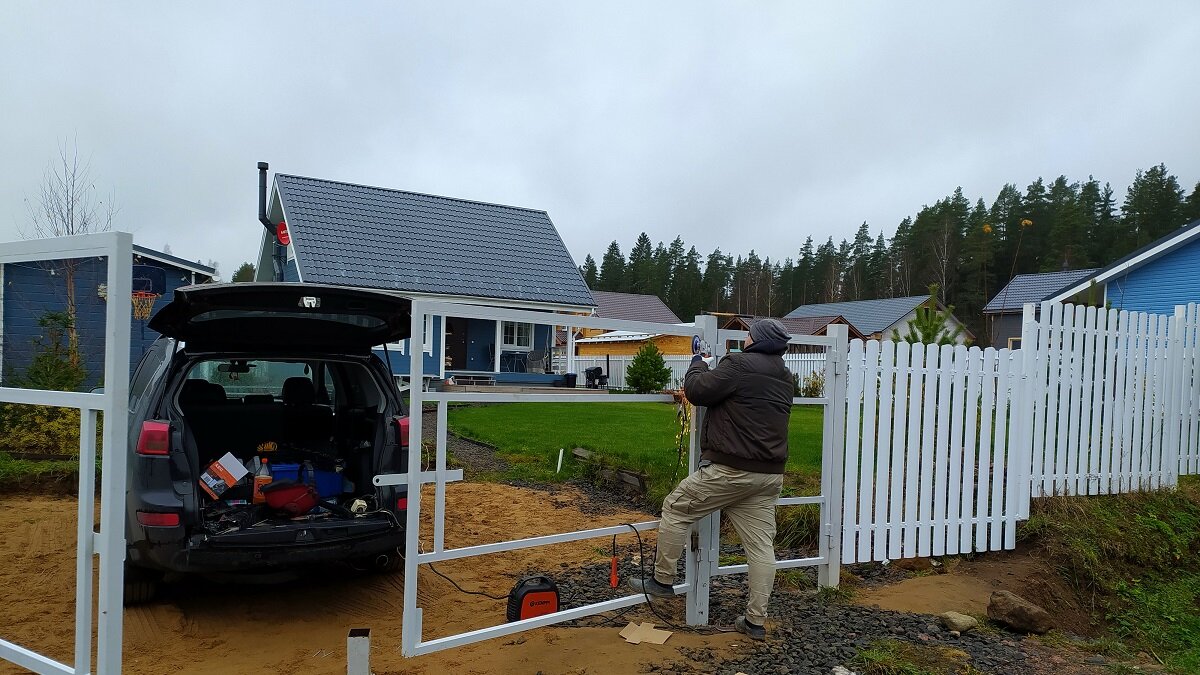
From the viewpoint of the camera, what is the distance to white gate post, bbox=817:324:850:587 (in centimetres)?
483

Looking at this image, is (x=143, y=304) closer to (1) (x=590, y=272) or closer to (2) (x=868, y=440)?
(2) (x=868, y=440)

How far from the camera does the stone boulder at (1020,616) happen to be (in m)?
4.38

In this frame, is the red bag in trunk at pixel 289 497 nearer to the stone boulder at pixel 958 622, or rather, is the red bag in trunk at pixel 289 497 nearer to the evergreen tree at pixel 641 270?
the stone boulder at pixel 958 622

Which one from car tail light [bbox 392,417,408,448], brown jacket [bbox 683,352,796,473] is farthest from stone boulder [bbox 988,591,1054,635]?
car tail light [bbox 392,417,408,448]

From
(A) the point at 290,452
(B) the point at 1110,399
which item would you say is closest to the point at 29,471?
(A) the point at 290,452

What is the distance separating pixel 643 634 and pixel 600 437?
719 cm

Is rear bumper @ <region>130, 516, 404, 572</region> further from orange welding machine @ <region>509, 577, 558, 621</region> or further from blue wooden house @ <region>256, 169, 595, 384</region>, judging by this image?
blue wooden house @ <region>256, 169, 595, 384</region>

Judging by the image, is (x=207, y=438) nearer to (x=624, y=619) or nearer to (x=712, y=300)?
(x=624, y=619)

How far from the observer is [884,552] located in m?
5.12

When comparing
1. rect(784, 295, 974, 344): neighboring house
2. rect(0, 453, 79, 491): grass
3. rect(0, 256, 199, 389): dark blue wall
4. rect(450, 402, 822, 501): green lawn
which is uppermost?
rect(784, 295, 974, 344): neighboring house

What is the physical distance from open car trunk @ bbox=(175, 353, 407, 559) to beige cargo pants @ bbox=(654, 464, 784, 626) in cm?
165

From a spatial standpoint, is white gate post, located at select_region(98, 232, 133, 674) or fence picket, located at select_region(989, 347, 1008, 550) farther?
fence picket, located at select_region(989, 347, 1008, 550)

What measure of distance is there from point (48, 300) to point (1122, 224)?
59180 millimetres

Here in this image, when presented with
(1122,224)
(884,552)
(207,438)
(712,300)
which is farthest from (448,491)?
(712,300)
